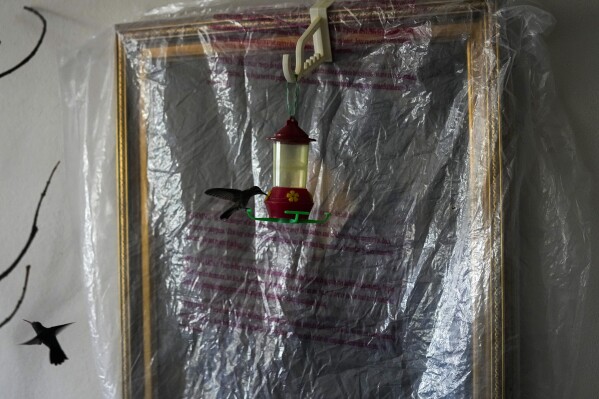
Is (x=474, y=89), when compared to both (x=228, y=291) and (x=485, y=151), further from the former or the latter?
(x=228, y=291)

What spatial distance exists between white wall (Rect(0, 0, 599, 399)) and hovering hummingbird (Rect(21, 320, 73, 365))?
0.02 metres

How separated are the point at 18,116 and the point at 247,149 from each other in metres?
0.40

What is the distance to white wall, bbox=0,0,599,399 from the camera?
0.87 meters

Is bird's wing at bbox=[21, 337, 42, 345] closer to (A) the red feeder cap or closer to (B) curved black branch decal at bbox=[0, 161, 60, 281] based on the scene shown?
(B) curved black branch decal at bbox=[0, 161, 60, 281]

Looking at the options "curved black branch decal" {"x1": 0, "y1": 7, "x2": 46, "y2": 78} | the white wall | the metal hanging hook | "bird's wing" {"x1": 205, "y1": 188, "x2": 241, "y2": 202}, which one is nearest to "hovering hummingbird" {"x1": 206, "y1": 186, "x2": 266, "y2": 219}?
"bird's wing" {"x1": 205, "y1": 188, "x2": 241, "y2": 202}

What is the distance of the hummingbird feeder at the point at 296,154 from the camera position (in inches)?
26.1

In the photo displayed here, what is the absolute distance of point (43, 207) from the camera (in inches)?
34.8

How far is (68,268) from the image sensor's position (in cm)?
88

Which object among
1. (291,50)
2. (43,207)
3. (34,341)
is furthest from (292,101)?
(34,341)

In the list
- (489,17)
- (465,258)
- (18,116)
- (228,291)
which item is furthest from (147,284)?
(489,17)

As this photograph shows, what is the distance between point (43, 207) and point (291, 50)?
48 cm

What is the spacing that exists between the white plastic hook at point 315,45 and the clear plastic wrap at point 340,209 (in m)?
0.02

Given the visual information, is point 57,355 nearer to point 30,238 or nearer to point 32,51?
point 30,238

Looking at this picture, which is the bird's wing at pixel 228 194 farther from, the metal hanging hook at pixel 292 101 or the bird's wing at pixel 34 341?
the bird's wing at pixel 34 341
